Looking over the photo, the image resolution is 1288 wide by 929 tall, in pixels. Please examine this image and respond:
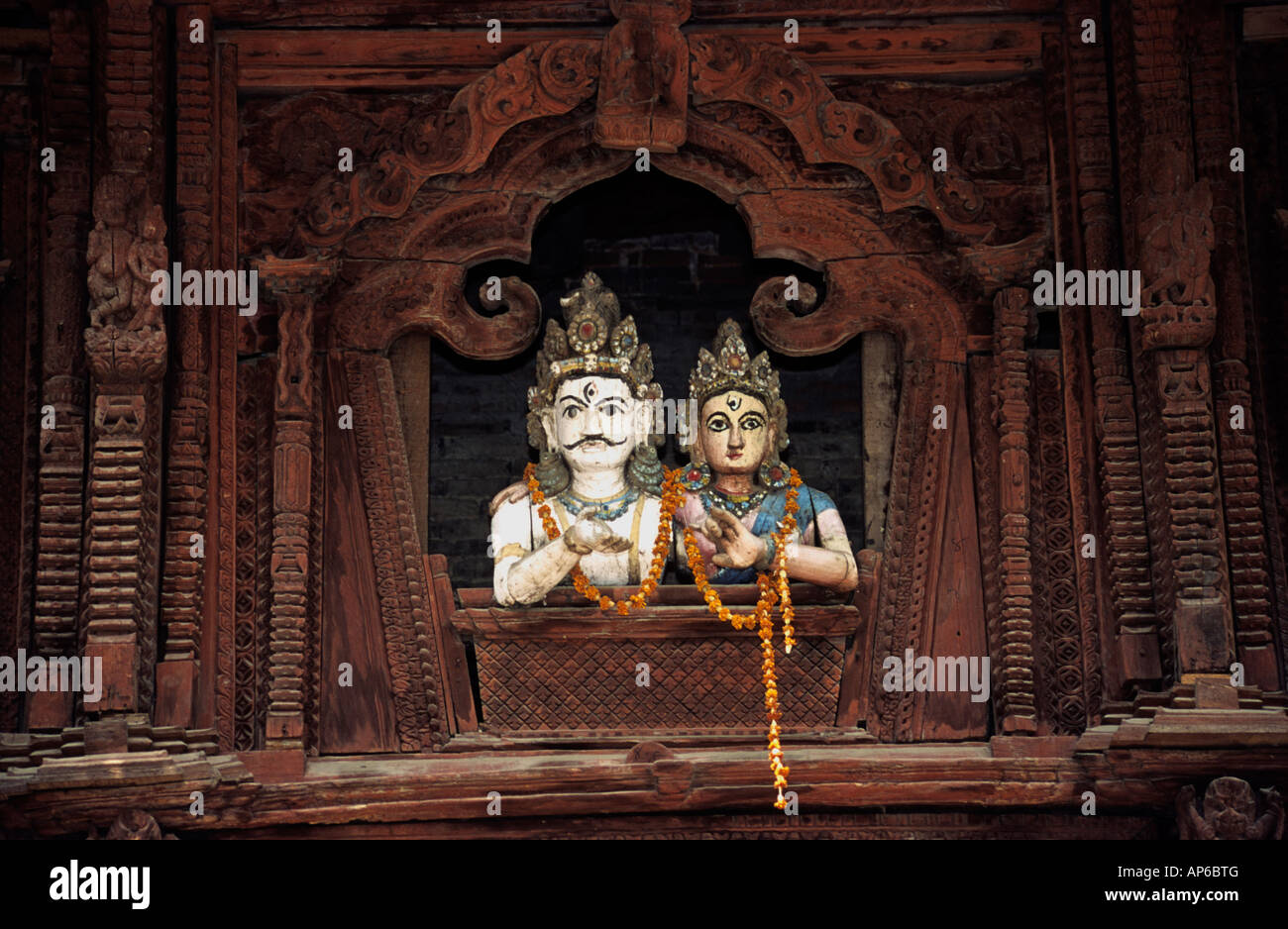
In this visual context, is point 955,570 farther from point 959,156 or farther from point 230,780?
point 230,780

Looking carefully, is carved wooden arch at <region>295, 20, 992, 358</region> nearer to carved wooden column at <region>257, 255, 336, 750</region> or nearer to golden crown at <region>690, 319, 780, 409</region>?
carved wooden column at <region>257, 255, 336, 750</region>

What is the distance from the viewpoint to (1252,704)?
22.5ft

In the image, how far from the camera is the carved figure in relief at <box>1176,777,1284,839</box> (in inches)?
265

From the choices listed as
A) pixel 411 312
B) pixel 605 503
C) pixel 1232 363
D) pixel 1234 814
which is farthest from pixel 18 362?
pixel 1234 814

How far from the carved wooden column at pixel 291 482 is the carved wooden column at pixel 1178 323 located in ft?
9.87

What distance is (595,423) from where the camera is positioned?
24.8 feet

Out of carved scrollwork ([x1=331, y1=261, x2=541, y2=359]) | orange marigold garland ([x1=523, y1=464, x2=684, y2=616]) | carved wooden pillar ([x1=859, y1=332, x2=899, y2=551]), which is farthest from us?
carved wooden pillar ([x1=859, y1=332, x2=899, y2=551])

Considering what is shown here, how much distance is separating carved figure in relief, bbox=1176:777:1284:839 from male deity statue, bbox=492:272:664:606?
2.13 m

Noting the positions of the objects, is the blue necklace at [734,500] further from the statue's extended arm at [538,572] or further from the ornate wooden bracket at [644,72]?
the ornate wooden bracket at [644,72]

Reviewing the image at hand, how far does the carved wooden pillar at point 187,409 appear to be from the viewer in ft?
23.5

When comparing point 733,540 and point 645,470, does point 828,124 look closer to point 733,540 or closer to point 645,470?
point 645,470

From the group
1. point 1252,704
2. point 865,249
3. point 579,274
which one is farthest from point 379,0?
point 1252,704

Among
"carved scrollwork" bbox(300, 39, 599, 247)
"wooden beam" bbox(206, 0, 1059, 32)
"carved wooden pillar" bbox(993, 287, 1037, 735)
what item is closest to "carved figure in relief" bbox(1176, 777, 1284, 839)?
"carved wooden pillar" bbox(993, 287, 1037, 735)

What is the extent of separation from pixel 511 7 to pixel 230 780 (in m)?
3.04
